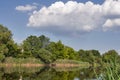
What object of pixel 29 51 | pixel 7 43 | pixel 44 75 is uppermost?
pixel 7 43

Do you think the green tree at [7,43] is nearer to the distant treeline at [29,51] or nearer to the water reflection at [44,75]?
the distant treeline at [29,51]

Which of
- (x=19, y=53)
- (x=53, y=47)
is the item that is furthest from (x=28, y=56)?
(x=53, y=47)

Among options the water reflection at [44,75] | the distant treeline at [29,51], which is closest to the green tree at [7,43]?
the distant treeline at [29,51]

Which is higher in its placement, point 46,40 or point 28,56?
point 46,40

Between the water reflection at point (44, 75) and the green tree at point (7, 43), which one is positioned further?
the green tree at point (7, 43)

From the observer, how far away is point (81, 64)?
275ft

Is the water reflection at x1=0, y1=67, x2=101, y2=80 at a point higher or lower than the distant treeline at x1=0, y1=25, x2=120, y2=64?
lower

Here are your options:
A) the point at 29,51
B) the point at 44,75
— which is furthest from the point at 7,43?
the point at 44,75

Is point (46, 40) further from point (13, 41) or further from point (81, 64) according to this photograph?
point (13, 41)

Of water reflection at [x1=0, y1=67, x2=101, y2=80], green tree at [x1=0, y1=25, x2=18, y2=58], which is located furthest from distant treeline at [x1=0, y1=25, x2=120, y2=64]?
water reflection at [x1=0, y1=67, x2=101, y2=80]

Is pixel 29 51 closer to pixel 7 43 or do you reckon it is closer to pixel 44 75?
pixel 7 43

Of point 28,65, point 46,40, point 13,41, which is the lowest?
point 28,65

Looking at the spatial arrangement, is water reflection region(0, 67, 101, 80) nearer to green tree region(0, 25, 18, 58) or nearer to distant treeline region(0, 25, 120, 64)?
distant treeline region(0, 25, 120, 64)

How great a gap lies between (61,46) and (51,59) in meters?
7.59
